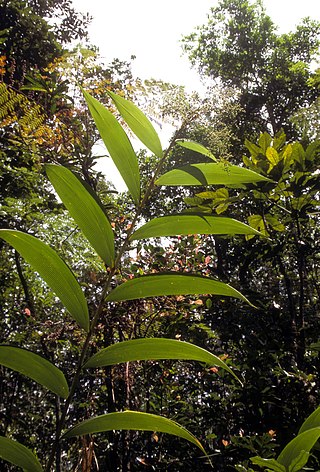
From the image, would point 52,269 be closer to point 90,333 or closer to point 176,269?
point 90,333

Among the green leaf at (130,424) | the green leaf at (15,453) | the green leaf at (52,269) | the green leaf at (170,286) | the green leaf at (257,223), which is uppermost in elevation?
the green leaf at (257,223)

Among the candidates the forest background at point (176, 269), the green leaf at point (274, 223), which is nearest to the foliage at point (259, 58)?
the forest background at point (176, 269)

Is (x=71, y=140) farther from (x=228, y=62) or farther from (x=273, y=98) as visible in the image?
(x=228, y=62)

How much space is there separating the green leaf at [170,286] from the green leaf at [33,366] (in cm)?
12

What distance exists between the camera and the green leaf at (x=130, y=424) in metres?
0.50

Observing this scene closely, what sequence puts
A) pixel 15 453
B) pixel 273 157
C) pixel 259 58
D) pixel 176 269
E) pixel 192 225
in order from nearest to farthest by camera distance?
pixel 15 453 < pixel 192 225 < pixel 273 157 < pixel 176 269 < pixel 259 58

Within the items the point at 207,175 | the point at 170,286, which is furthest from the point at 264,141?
the point at 170,286

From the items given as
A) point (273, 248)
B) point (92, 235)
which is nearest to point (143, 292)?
point (92, 235)

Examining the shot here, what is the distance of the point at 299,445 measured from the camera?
2.55 ft

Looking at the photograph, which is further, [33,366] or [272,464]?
[272,464]

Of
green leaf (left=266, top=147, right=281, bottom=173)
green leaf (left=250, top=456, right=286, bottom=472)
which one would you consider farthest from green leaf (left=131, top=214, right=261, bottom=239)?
green leaf (left=266, top=147, right=281, bottom=173)

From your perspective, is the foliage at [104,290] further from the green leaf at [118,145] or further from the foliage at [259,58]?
the foliage at [259,58]

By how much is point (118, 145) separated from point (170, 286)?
23 cm

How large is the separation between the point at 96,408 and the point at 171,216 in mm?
3098
